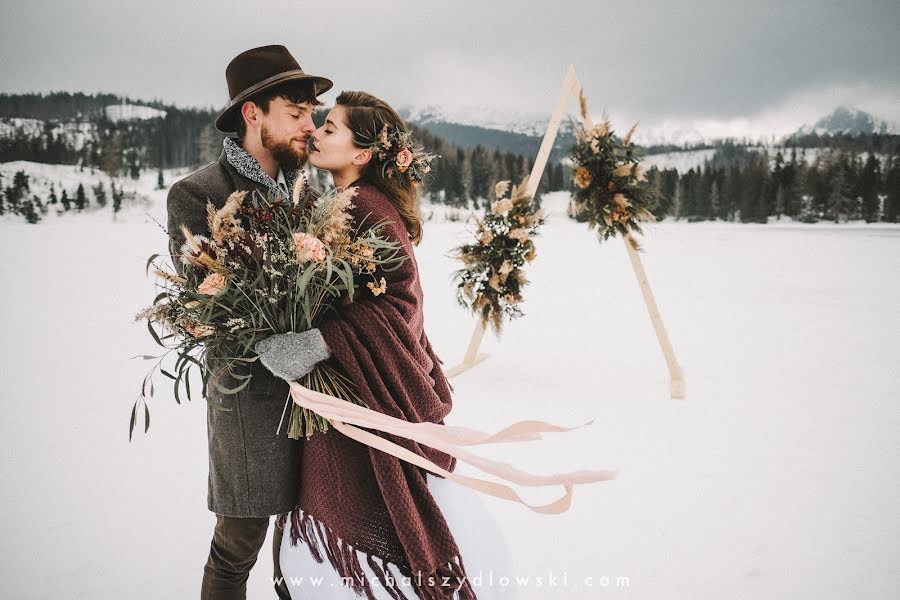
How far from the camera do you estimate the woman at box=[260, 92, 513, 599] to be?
144 centimetres

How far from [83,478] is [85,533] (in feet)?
2.50

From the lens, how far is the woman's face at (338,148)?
1.86 metres

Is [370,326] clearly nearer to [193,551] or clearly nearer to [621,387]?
[193,551]

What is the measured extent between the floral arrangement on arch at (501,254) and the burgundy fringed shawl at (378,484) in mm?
3326

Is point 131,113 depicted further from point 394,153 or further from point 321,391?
point 321,391

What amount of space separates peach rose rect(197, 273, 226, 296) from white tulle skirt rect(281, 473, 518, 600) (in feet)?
2.72

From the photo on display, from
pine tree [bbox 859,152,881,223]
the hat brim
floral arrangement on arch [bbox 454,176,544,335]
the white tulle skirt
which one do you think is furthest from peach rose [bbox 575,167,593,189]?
pine tree [bbox 859,152,881,223]

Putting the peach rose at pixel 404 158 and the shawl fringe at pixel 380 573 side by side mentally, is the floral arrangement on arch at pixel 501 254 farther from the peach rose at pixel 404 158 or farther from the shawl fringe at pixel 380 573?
the shawl fringe at pixel 380 573

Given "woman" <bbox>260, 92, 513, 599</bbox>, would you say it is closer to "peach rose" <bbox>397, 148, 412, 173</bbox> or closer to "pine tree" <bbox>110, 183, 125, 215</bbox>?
"peach rose" <bbox>397, 148, 412, 173</bbox>

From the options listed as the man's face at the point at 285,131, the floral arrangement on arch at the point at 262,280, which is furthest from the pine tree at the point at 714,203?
the floral arrangement on arch at the point at 262,280

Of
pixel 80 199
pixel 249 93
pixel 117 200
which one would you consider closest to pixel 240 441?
pixel 249 93

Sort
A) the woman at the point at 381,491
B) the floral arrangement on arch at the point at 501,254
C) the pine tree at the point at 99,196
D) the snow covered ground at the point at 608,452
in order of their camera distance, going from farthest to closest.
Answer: the pine tree at the point at 99,196 → the floral arrangement on arch at the point at 501,254 → the snow covered ground at the point at 608,452 → the woman at the point at 381,491

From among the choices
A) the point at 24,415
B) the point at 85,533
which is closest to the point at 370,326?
the point at 85,533

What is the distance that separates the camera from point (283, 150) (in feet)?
6.46
